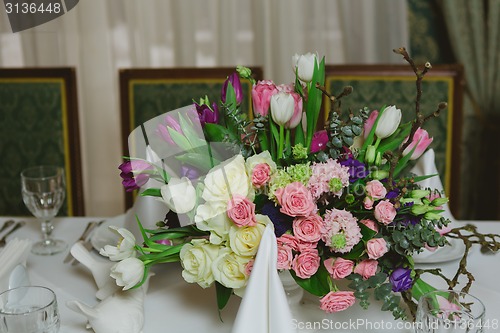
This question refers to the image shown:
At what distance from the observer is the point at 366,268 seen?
3.37 feet

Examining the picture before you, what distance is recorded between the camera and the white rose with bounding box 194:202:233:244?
1007mm

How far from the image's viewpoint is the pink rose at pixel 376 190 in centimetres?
101

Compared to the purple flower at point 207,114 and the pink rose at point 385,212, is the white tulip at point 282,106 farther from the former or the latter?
the pink rose at point 385,212

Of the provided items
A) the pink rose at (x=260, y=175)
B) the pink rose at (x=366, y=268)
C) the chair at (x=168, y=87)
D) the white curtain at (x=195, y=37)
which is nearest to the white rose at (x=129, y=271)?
the pink rose at (x=260, y=175)

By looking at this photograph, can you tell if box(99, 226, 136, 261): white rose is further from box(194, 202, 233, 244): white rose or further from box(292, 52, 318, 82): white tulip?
box(292, 52, 318, 82): white tulip

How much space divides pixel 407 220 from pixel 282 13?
1.86 meters

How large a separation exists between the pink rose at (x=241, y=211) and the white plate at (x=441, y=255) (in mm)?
465

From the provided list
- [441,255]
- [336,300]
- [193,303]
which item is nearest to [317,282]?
[336,300]

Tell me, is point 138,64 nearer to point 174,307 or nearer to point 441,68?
point 441,68

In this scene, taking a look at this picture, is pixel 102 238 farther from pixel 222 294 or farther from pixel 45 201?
pixel 222 294

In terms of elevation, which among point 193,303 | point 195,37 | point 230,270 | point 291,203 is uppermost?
point 195,37

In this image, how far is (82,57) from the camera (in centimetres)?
286

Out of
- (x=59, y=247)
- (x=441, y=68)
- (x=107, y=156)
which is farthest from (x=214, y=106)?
(x=107, y=156)

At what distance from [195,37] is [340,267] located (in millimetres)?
1981
